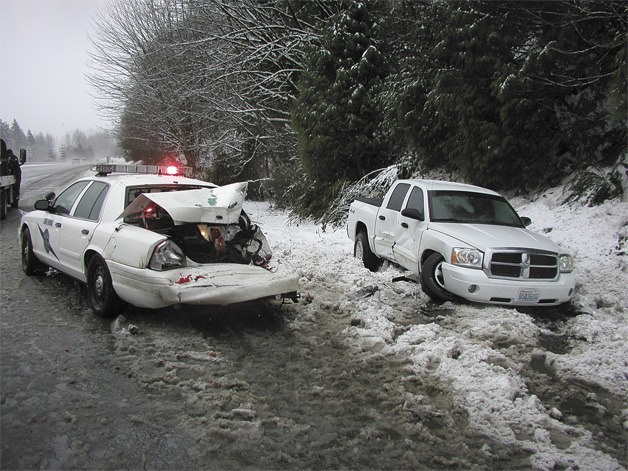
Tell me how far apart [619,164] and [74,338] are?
8977 mm

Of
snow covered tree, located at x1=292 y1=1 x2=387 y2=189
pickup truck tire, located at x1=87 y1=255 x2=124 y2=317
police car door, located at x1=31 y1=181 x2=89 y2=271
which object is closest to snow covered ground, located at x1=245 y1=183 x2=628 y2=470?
pickup truck tire, located at x1=87 y1=255 x2=124 y2=317

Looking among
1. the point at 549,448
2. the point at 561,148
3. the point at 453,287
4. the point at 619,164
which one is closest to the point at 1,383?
the point at 549,448

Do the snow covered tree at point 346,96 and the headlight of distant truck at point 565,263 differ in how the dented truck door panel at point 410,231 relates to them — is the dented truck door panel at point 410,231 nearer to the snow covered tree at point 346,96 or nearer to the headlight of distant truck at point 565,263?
the headlight of distant truck at point 565,263

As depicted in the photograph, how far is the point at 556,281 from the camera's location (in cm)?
575

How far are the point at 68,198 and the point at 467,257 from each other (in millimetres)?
5243

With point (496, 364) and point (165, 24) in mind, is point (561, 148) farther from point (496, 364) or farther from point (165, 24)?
point (165, 24)

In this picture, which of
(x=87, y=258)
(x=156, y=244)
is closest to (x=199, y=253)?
(x=156, y=244)

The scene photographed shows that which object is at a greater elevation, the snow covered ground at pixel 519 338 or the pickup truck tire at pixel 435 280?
the pickup truck tire at pixel 435 280

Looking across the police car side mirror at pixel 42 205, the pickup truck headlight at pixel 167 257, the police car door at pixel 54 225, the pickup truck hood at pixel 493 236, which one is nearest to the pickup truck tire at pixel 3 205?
the police car door at pixel 54 225

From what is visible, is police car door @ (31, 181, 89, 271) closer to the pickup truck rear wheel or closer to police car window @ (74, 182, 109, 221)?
police car window @ (74, 182, 109, 221)

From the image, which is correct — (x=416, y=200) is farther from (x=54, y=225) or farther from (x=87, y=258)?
(x=54, y=225)

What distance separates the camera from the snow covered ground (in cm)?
334

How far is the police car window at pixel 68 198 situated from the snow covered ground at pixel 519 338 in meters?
3.26

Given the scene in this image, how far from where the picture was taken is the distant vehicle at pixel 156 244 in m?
4.67
